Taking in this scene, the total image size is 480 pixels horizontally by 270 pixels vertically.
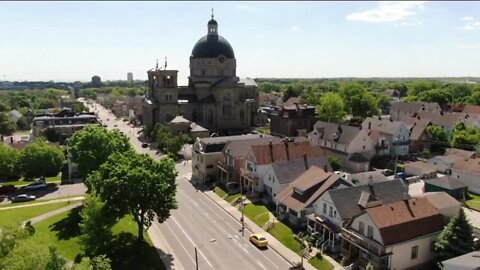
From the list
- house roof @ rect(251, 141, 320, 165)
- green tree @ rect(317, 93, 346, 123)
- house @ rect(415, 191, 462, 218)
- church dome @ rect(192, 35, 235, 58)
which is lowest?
A: house @ rect(415, 191, 462, 218)

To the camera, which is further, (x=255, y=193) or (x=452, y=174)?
(x=452, y=174)

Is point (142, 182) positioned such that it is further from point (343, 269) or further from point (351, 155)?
point (351, 155)

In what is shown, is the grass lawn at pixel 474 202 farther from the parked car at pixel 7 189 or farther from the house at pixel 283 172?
the parked car at pixel 7 189

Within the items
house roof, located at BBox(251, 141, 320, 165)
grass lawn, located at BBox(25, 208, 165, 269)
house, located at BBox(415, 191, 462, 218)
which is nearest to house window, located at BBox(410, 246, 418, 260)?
house, located at BBox(415, 191, 462, 218)

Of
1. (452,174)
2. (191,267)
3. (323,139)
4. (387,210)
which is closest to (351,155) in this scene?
(323,139)

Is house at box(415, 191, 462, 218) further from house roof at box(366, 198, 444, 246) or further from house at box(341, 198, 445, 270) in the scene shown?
house at box(341, 198, 445, 270)

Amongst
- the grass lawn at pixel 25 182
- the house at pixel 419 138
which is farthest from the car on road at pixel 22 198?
the house at pixel 419 138
